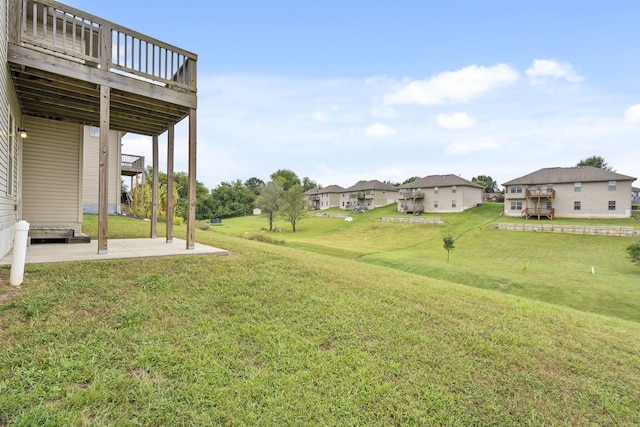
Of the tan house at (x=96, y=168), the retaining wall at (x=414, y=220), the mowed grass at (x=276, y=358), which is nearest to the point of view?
the mowed grass at (x=276, y=358)

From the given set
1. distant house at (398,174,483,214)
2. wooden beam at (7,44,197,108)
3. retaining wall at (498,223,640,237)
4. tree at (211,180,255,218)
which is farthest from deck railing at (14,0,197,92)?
tree at (211,180,255,218)

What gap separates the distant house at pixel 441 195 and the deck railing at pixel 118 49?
40.9 m

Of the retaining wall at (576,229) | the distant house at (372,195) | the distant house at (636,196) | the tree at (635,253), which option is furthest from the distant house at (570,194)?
the distant house at (636,196)

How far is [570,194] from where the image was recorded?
A: 1292 inches

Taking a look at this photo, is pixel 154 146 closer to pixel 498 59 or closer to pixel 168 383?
pixel 168 383

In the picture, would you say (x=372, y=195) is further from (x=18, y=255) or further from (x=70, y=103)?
(x=18, y=255)

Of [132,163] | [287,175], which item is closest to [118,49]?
[132,163]

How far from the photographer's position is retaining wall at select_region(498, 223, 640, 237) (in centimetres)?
2375

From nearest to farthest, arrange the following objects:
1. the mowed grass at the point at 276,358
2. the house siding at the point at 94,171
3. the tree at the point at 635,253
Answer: the mowed grass at the point at 276,358, the tree at the point at 635,253, the house siding at the point at 94,171

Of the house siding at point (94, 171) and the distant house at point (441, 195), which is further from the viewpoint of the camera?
the distant house at point (441, 195)

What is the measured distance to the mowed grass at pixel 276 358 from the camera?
2520 mm

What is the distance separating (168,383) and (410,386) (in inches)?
89.5

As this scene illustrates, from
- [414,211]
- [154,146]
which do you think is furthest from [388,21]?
[414,211]

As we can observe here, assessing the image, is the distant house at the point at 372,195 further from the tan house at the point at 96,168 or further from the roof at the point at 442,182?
the tan house at the point at 96,168
